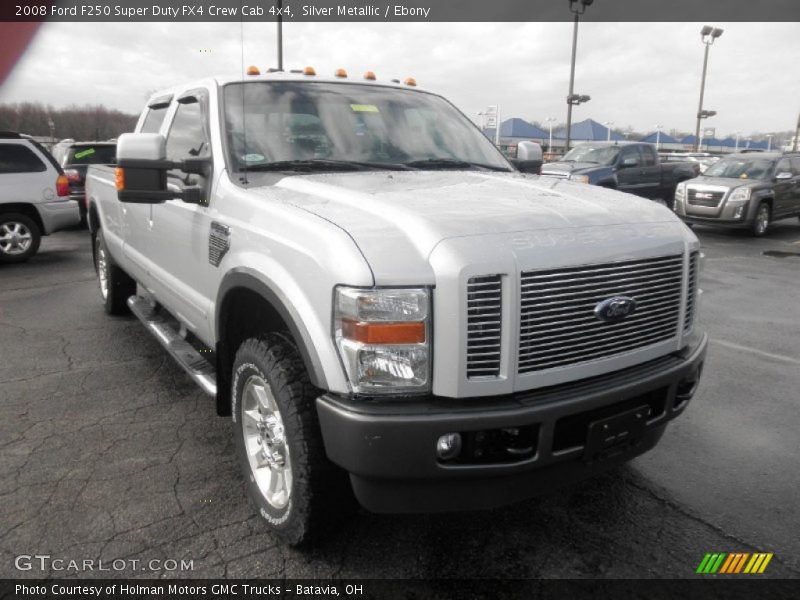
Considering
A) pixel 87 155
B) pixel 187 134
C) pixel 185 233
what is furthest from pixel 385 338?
pixel 87 155

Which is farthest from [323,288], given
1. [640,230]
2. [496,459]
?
[640,230]

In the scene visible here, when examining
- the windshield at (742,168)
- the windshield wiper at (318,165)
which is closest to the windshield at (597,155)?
the windshield at (742,168)

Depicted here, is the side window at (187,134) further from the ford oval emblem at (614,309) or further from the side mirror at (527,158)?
the ford oval emblem at (614,309)

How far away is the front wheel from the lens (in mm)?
13461

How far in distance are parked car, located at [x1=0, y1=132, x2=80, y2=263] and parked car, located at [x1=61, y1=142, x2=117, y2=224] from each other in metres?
2.91

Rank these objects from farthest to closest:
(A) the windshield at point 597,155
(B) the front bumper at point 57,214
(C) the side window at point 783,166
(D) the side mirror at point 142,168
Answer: (A) the windshield at point 597,155 → (C) the side window at point 783,166 → (B) the front bumper at point 57,214 → (D) the side mirror at point 142,168

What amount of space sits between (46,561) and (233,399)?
943 millimetres

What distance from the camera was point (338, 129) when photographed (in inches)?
137

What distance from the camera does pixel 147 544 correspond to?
2.64m

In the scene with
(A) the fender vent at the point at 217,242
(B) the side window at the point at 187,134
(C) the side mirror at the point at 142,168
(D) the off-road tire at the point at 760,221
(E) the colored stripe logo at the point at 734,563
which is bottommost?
(E) the colored stripe logo at the point at 734,563

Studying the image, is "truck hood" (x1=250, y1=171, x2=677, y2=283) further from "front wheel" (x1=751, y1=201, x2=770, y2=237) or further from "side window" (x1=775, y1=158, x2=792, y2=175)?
"side window" (x1=775, y1=158, x2=792, y2=175)

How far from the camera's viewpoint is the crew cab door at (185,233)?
3301 mm

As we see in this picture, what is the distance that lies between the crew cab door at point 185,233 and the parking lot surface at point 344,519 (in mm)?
740

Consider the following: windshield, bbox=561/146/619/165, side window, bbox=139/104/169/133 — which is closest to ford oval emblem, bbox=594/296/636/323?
side window, bbox=139/104/169/133
